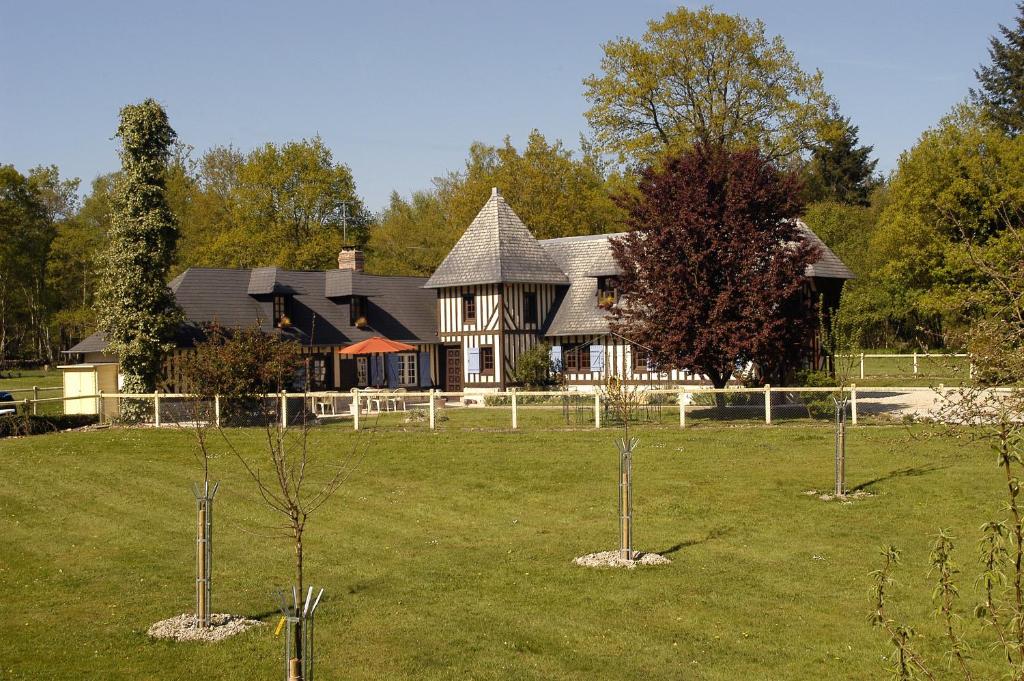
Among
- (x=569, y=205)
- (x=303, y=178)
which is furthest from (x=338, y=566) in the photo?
(x=303, y=178)

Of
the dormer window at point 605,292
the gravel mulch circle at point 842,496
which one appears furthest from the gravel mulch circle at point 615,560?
the dormer window at point 605,292

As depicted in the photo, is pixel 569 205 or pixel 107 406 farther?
pixel 569 205

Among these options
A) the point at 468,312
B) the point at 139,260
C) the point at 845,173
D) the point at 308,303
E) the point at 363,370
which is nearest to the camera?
the point at 139,260

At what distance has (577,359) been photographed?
38.2 meters

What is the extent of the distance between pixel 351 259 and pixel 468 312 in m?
8.28

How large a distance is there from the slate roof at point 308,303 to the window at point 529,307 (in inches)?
167

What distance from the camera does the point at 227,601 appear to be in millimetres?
12617

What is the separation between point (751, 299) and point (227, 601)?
662 inches

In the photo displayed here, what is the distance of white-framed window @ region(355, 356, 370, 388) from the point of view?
1566 inches

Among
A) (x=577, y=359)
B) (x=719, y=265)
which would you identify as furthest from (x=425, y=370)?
(x=719, y=265)

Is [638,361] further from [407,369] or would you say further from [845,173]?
[845,173]

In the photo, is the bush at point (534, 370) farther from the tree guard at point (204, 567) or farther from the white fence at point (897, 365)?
the tree guard at point (204, 567)

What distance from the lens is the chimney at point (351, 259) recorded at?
45.2 m

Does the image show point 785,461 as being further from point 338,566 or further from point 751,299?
point 338,566
